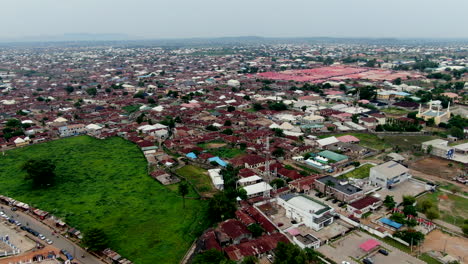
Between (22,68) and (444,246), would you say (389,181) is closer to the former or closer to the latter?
(444,246)

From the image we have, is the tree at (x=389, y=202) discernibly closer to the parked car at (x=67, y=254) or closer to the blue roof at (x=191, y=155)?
the blue roof at (x=191, y=155)

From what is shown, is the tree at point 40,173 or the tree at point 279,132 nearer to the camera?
the tree at point 40,173

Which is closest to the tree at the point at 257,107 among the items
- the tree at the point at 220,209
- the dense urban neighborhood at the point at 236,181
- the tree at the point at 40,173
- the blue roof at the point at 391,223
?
the dense urban neighborhood at the point at 236,181

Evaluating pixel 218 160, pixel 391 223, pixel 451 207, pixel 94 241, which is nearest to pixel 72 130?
pixel 218 160

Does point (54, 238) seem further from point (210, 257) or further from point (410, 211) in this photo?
point (410, 211)

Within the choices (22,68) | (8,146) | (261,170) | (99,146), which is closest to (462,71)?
(261,170)

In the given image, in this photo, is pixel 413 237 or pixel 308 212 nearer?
pixel 413 237

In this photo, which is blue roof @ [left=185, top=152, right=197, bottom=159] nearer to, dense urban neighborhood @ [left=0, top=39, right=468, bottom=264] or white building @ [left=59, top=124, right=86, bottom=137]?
dense urban neighborhood @ [left=0, top=39, right=468, bottom=264]

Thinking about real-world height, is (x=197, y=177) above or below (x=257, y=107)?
below
